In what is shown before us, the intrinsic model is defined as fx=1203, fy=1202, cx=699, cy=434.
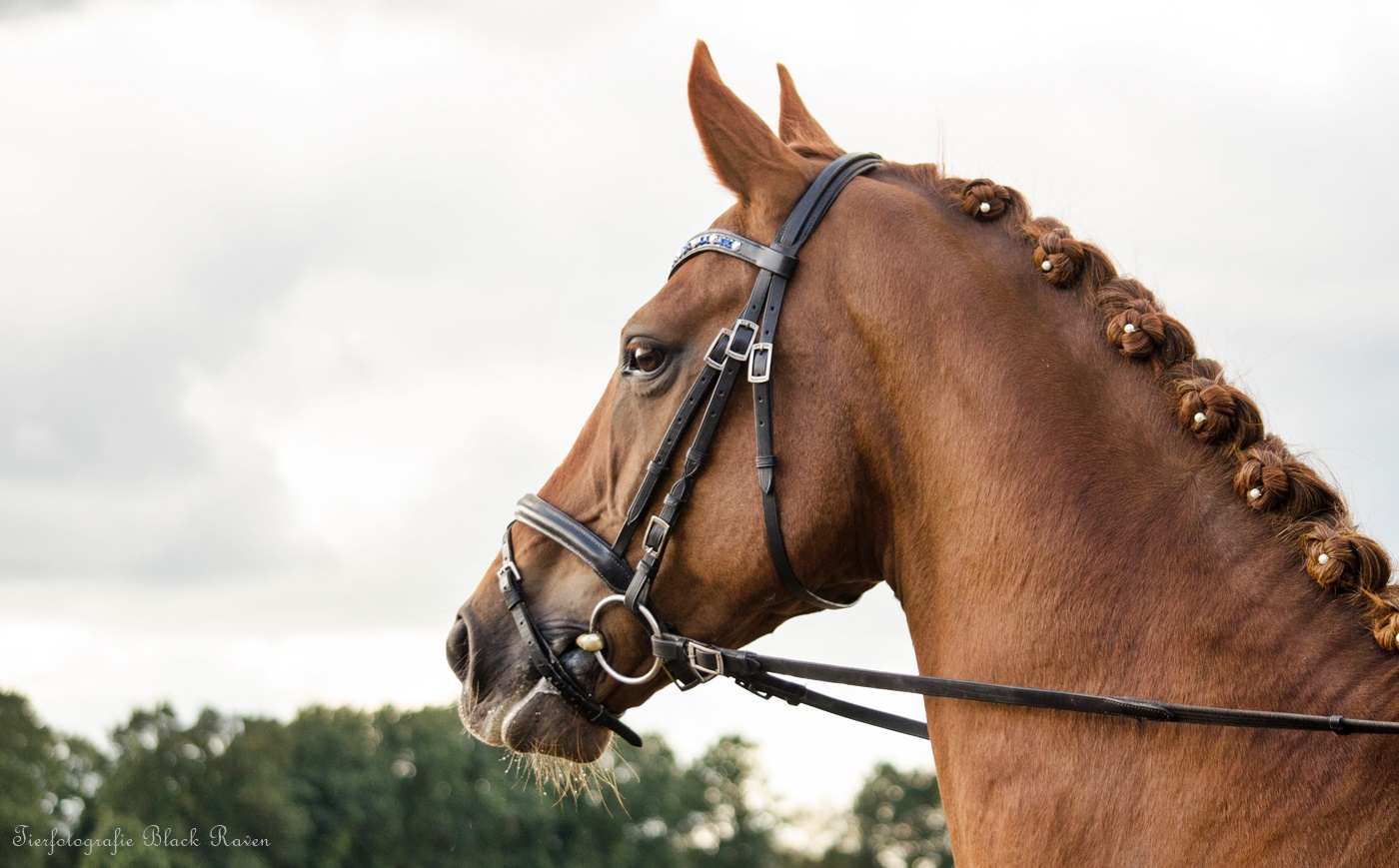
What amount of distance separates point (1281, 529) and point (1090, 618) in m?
0.56

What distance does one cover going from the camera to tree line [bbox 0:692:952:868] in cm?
4534

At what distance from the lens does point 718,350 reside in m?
3.97

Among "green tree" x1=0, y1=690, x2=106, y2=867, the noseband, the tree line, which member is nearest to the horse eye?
the noseband

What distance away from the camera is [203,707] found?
52.2 metres

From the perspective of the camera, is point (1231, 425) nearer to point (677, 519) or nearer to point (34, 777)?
point (677, 519)

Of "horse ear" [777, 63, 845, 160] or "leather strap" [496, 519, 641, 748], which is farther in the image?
"horse ear" [777, 63, 845, 160]

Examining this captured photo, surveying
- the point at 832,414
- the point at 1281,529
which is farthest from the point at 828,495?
the point at 1281,529

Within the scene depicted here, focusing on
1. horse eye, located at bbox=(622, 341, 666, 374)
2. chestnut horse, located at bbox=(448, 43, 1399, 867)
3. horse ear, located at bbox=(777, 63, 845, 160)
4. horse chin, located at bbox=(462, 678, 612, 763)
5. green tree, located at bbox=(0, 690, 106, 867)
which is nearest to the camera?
chestnut horse, located at bbox=(448, 43, 1399, 867)

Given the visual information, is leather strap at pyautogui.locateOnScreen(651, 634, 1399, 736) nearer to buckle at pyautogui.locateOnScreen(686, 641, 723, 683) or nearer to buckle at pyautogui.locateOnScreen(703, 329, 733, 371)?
buckle at pyautogui.locateOnScreen(686, 641, 723, 683)

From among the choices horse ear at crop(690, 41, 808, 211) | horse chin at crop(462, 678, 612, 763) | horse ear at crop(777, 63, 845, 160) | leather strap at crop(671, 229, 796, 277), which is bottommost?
horse chin at crop(462, 678, 612, 763)

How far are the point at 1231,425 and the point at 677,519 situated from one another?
172 cm

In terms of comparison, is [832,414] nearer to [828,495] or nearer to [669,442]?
[828,495]

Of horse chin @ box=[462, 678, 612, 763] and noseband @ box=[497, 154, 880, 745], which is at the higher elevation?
noseband @ box=[497, 154, 880, 745]

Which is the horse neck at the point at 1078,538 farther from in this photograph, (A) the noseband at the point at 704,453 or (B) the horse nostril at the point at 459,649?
(B) the horse nostril at the point at 459,649
